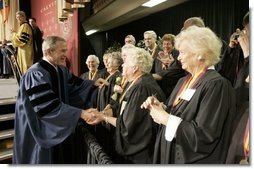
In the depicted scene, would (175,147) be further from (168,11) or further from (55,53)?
(55,53)

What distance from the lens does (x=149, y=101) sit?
1350 millimetres

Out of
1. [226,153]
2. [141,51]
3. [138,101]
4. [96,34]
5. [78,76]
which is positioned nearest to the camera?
[226,153]

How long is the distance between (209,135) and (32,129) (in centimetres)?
125

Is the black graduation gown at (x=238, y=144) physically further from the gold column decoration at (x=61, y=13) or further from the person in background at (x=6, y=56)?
the person in background at (x=6, y=56)

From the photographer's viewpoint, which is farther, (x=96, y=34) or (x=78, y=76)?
(x=78, y=76)

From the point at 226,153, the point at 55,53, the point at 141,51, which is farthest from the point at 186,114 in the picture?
the point at 55,53

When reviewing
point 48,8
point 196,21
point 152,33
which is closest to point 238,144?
point 196,21

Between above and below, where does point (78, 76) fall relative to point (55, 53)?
below

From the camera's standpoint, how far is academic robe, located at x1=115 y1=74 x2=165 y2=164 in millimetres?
1698

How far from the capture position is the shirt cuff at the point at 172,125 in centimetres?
127

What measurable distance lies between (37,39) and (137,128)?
3.35ft

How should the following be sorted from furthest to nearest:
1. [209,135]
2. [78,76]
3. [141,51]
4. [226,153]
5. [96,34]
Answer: [78,76], [96,34], [141,51], [226,153], [209,135]

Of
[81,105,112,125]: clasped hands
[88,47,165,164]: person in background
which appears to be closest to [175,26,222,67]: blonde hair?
[88,47,165,164]: person in background

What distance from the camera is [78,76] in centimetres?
244
